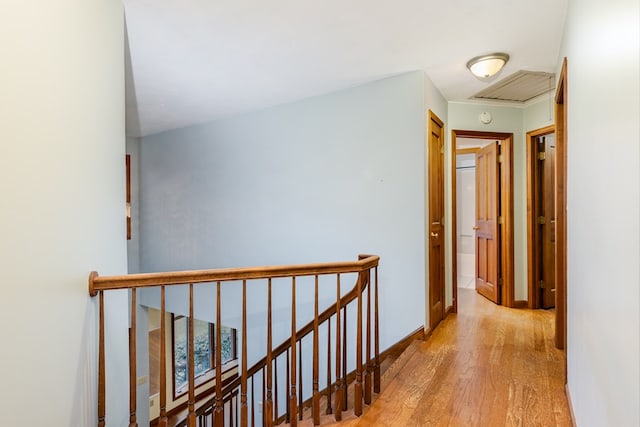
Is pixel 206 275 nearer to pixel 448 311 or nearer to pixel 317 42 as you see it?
pixel 317 42

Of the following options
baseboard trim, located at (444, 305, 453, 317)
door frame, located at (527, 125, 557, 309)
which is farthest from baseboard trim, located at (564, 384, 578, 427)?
door frame, located at (527, 125, 557, 309)

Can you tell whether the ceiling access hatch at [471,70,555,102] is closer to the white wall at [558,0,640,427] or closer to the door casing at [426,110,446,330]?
the door casing at [426,110,446,330]

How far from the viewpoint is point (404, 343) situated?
2.97 m

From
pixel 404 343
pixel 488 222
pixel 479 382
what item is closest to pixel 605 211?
pixel 479 382

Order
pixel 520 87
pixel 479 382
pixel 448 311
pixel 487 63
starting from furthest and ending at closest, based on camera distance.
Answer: pixel 448 311 → pixel 520 87 → pixel 487 63 → pixel 479 382

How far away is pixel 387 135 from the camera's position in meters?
3.10

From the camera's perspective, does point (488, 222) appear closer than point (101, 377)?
No

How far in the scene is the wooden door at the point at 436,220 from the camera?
3.12 m

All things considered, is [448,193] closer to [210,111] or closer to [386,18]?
[386,18]

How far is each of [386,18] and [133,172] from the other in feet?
14.4

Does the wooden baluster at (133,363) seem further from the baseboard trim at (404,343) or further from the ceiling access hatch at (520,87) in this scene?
the ceiling access hatch at (520,87)

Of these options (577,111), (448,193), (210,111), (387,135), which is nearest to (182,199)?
(210,111)

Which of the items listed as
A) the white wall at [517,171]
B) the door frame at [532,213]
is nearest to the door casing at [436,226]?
the white wall at [517,171]

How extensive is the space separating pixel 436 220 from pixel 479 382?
1.42 meters
